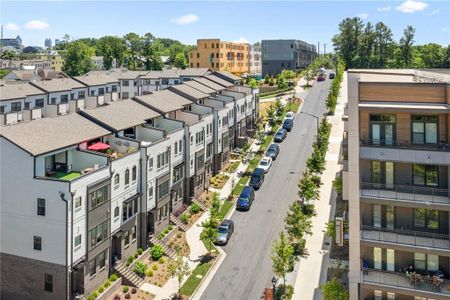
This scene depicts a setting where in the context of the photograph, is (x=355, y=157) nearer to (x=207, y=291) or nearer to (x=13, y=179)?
(x=207, y=291)

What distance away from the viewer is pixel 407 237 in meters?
27.6

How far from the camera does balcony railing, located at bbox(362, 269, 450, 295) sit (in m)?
26.7

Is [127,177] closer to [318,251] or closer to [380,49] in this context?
[318,251]

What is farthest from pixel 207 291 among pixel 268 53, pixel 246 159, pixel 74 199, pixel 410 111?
pixel 268 53

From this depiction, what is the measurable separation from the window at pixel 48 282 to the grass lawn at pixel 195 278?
11101 millimetres

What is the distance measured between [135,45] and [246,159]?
112 meters

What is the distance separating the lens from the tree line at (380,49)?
143 meters

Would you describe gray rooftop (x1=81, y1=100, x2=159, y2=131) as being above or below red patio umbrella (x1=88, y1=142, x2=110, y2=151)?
above

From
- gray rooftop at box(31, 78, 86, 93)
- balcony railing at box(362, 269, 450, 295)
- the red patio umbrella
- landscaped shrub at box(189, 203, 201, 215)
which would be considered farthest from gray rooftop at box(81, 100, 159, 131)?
gray rooftop at box(31, 78, 86, 93)

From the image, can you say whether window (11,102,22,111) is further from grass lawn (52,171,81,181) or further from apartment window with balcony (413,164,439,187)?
apartment window with balcony (413,164,439,187)

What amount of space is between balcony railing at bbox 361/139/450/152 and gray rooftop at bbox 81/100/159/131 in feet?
87.1

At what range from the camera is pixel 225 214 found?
5512 cm

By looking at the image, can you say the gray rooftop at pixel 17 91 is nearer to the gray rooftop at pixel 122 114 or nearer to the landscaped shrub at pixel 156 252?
the gray rooftop at pixel 122 114

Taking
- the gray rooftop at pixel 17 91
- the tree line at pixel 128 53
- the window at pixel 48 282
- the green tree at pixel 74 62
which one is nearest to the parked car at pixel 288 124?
the gray rooftop at pixel 17 91
